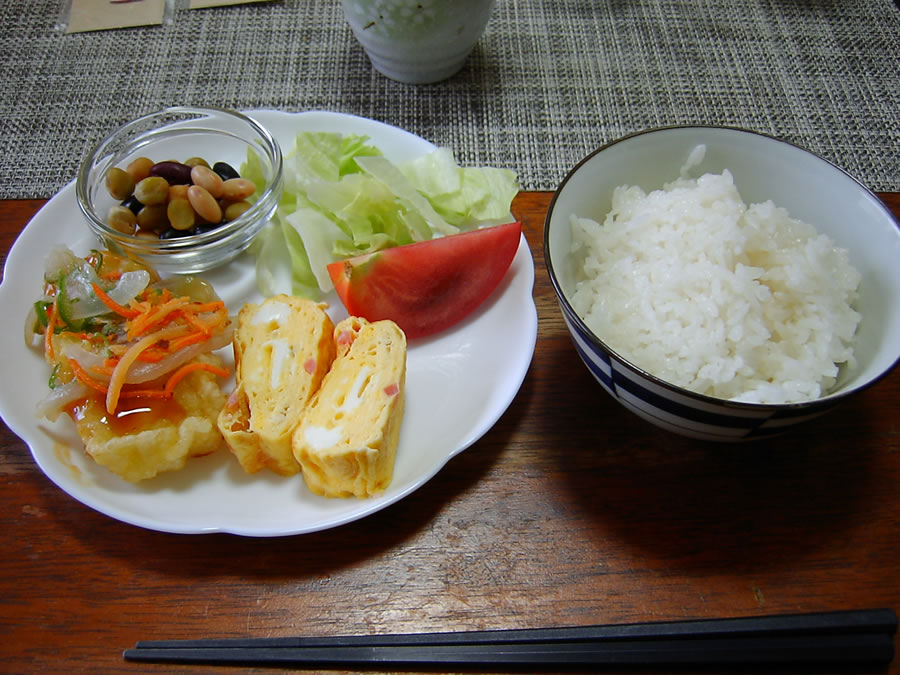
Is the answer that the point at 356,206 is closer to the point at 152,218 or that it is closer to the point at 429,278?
the point at 429,278

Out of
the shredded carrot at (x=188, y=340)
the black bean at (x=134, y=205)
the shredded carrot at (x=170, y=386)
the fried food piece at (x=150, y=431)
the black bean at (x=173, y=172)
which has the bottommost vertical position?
the fried food piece at (x=150, y=431)

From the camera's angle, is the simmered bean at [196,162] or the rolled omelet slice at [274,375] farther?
the simmered bean at [196,162]

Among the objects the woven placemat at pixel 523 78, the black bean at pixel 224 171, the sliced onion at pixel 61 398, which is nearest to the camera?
the sliced onion at pixel 61 398

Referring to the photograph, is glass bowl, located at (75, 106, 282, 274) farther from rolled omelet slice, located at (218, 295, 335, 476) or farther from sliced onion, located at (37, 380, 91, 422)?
sliced onion, located at (37, 380, 91, 422)

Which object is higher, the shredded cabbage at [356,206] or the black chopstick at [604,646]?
the shredded cabbage at [356,206]

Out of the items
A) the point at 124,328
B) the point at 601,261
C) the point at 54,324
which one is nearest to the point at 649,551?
the point at 601,261

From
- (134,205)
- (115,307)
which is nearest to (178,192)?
(134,205)

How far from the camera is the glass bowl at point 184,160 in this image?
5.81 ft

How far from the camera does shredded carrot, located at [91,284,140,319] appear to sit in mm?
1550

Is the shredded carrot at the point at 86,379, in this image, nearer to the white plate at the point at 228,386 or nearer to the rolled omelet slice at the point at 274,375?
the white plate at the point at 228,386

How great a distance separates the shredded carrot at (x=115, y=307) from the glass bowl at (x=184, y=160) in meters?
0.23

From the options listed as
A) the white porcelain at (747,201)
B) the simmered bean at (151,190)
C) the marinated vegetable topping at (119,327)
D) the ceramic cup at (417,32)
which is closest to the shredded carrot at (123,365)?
the marinated vegetable topping at (119,327)

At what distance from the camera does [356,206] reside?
1896mm

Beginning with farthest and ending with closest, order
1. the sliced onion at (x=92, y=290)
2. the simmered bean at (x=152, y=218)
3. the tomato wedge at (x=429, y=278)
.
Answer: the simmered bean at (x=152, y=218) < the tomato wedge at (x=429, y=278) < the sliced onion at (x=92, y=290)
